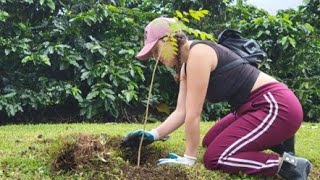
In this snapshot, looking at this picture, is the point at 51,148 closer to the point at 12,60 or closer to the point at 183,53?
the point at 183,53

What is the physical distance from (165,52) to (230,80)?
0.51 m

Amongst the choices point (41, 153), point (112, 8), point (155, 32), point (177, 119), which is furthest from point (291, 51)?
point (41, 153)

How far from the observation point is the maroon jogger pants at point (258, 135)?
11.2ft

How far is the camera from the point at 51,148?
11.6ft

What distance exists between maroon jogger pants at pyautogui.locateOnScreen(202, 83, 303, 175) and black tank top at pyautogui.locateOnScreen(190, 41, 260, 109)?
0.10 meters

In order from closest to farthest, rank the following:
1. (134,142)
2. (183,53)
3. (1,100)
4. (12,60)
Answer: (183,53)
(134,142)
(1,100)
(12,60)

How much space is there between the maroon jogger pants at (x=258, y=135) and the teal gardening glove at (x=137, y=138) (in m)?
0.44

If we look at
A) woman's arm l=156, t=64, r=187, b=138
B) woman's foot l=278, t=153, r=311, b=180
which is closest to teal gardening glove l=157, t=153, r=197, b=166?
woman's arm l=156, t=64, r=187, b=138

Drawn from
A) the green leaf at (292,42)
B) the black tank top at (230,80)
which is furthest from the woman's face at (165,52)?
the green leaf at (292,42)

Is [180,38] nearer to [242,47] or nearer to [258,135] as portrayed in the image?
[242,47]

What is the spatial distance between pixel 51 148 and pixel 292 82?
5.14 metres

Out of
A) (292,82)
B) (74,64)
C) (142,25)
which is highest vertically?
(142,25)

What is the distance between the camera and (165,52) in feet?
11.1

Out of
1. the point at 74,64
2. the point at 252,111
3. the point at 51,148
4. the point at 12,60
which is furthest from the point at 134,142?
the point at 12,60
